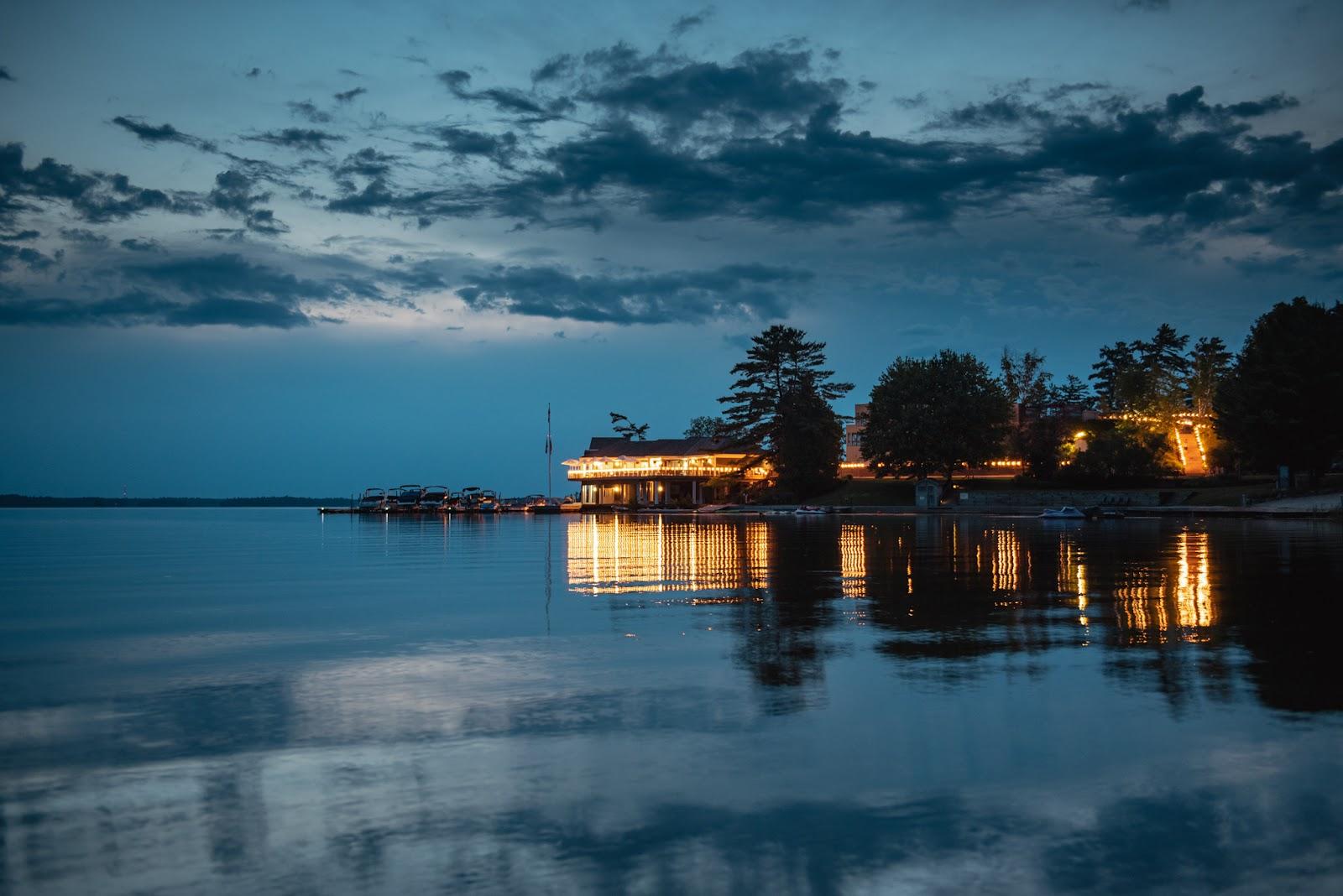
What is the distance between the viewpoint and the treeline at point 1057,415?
7688cm

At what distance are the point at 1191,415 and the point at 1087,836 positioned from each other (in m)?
123

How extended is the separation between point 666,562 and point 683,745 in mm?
27647

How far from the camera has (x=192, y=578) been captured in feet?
109

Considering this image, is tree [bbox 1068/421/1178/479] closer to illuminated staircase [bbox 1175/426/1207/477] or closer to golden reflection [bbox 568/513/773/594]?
illuminated staircase [bbox 1175/426/1207/477]

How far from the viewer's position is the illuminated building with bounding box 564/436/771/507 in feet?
488

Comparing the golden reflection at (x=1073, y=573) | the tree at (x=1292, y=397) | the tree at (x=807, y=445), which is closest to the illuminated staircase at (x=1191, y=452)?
the tree at (x=1292, y=397)

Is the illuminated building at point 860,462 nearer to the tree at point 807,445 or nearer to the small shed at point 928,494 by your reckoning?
the tree at point 807,445

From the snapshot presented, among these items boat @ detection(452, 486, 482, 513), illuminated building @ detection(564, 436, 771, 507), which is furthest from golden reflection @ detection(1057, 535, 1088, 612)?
boat @ detection(452, 486, 482, 513)

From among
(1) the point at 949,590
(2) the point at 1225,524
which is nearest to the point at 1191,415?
(2) the point at 1225,524

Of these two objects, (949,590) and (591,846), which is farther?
(949,590)

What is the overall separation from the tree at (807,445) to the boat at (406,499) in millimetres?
55759

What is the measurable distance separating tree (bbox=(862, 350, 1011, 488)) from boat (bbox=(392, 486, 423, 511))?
69325 mm

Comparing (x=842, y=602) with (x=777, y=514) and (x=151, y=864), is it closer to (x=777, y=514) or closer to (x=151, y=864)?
(x=151, y=864)

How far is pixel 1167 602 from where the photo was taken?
851 inches
